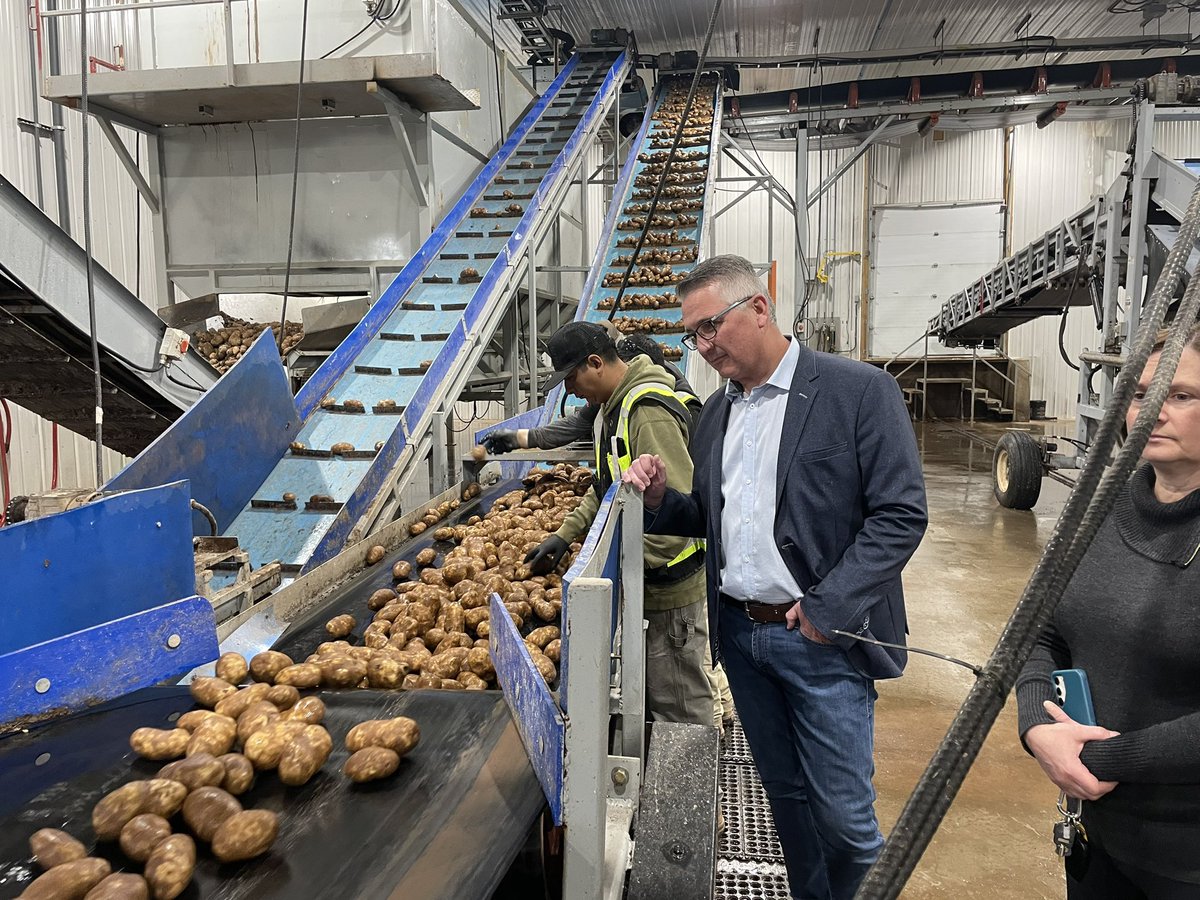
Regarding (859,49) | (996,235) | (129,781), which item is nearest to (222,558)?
(129,781)

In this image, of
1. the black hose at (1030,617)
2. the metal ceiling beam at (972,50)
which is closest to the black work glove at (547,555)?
the black hose at (1030,617)

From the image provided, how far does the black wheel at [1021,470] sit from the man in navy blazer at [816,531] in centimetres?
653

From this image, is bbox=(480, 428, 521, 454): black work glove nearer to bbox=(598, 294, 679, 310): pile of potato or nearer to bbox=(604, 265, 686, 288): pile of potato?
bbox=(598, 294, 679, 310): pile of potato

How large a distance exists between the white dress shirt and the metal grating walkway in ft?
3.65

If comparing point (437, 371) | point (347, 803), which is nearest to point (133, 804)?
point (347, 803)

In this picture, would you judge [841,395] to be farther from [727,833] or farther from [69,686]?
[69,686]

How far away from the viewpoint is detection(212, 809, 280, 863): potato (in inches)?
48.8

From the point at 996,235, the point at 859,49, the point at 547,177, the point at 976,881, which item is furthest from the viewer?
the point at 996,235

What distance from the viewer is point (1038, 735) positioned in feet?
4.81

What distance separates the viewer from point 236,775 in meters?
1.42

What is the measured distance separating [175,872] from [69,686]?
2.53ft

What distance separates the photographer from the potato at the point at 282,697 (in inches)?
68.1

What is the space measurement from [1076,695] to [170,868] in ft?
5.50

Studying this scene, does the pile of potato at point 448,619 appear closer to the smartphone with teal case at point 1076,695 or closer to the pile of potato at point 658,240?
the smartphone with teal case at point 1076,695
